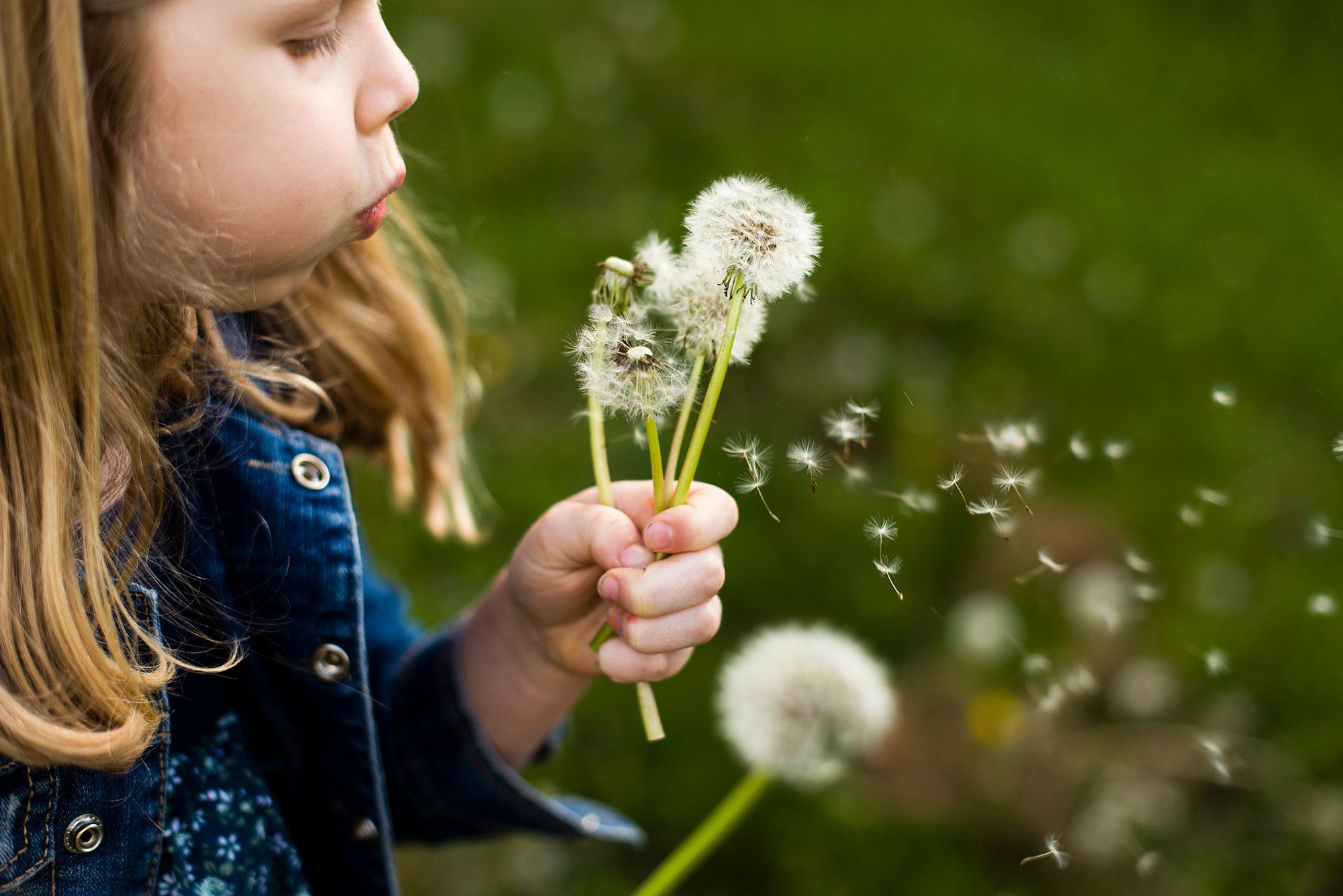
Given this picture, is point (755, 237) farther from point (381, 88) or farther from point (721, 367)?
point (381, 88)

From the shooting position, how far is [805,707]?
146cm

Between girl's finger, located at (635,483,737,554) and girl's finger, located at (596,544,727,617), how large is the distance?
0.01m

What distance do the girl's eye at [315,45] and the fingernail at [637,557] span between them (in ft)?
1.51

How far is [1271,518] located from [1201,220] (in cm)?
90

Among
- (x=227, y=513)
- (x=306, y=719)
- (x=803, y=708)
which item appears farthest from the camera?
(x=803, y=708)

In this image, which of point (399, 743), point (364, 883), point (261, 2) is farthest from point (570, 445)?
point (261, 2)

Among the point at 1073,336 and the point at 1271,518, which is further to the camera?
the point at 1073,336

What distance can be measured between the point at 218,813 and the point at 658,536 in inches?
21.9

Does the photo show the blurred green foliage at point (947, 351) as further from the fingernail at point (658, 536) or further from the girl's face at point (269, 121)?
the girl's face at point (269, 121)

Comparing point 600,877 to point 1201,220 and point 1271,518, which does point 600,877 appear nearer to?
point 1271,518

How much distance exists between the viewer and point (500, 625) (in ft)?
4.21

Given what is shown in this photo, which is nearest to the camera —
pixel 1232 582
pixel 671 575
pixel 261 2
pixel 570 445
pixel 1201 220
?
pixel 261 2

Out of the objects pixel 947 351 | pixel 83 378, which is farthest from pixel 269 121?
pixel 947 351

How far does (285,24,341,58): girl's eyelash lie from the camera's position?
0.85 metres
